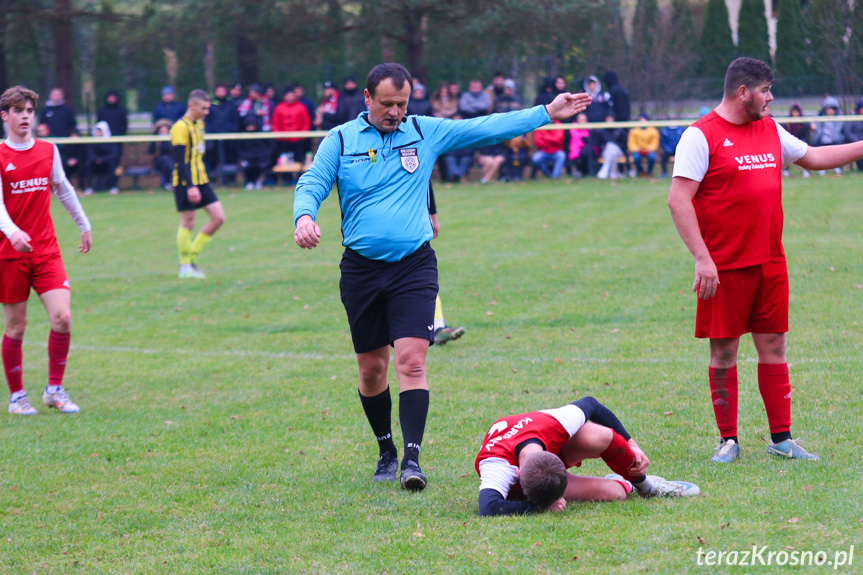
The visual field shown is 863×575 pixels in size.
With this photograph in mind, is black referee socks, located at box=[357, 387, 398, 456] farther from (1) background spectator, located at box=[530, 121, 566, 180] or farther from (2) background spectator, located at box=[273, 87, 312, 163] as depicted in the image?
(2) background spectator, located at box=[273, 87, 312, 163]

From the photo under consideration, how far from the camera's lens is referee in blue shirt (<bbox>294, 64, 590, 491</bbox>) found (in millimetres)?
5203

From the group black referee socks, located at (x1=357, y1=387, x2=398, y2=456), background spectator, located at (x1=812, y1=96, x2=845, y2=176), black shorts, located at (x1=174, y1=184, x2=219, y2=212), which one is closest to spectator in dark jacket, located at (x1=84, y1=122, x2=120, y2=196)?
black shorts, located at (x1=174, y1=184, x2=219, y2=212)

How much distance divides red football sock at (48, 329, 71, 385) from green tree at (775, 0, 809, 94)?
24196 mm

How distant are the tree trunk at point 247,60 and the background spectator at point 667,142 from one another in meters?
13.7

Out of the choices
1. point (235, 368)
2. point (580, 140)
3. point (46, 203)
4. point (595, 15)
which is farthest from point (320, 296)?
point (595, 15)

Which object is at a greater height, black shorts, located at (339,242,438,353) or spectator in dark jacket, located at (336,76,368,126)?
spectator in dark jacket, located at (336,76,368,126)

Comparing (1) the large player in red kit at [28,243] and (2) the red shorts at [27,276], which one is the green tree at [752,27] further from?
(2) the red shorts at [27,276]

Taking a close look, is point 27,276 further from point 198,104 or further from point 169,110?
point 169,110

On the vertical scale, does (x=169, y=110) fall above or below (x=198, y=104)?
above

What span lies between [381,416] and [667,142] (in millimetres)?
17154

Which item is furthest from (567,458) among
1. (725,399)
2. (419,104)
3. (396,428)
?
(419,104)

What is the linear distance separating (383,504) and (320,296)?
6918 millimetres

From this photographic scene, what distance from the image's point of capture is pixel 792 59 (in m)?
Result: 27.8

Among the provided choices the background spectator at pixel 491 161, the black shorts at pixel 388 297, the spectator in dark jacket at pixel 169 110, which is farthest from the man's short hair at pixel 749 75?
the spectator in dark jacket at pixel 169 110
